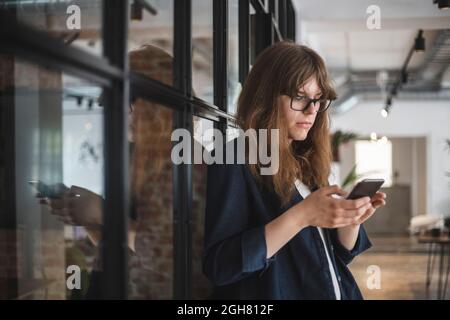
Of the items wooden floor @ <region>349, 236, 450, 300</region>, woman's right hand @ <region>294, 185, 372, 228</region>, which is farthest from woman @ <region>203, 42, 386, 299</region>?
wooden floor @ <region>349, 236, 450, 300</region>

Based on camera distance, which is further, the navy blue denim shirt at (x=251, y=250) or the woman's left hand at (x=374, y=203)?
the woman's left hand at (x=374, y=203)

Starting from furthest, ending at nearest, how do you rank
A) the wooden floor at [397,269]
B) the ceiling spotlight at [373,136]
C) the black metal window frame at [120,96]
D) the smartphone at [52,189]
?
the ceiling spotlight at [373,136], the wooden floor at [397,269], the smartphone at [52,189], the black metal window frame at [120,96]

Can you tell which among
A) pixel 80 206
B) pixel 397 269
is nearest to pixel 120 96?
pixel 80 206

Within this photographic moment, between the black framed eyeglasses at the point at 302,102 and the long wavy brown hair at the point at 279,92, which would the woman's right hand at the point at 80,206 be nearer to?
the long wavy brown hair at the point at 279,92

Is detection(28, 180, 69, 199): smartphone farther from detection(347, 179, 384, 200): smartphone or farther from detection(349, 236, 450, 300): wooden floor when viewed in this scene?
detection(349, 236, 450, 300): wooden floor

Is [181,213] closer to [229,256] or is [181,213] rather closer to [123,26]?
[229,256]

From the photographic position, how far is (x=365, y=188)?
121cm

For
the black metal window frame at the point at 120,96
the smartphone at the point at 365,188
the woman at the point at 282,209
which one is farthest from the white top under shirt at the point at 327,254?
the black metal window frame at the point at 120,96

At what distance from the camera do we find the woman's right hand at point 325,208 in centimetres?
114

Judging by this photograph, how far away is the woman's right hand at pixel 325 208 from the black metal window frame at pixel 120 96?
36 centimetres

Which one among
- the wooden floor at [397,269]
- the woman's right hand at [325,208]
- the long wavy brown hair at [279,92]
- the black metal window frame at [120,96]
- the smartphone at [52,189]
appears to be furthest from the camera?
the wooden floor at [397,269]

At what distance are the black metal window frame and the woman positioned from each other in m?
0.15

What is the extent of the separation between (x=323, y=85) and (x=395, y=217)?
1177cm
